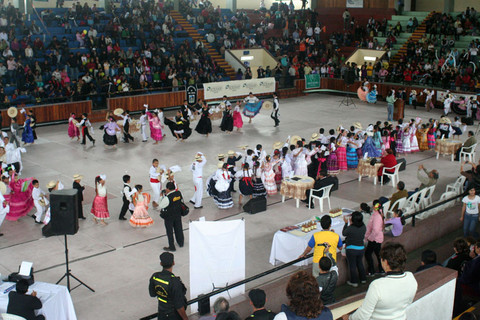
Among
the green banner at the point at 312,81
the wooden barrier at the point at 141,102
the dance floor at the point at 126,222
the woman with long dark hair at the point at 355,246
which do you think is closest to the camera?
the woman with long dark hair at the point at 355,246

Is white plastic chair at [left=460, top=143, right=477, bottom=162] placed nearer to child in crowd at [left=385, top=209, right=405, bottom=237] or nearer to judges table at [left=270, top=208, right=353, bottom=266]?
child in crowd at [left=385, top=209, right=405, bottom=237]

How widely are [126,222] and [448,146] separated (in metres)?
11.2

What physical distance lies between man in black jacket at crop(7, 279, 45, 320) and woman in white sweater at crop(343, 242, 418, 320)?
4.00 m

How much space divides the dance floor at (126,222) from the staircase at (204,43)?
31.8 feet

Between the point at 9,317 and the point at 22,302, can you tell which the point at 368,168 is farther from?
the point at 9,317

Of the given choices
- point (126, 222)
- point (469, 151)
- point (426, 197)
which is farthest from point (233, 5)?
point (126, 222)

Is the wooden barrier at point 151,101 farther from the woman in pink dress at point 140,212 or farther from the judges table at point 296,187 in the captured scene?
the woman in pink dress at point 140,212

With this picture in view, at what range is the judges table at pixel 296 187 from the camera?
44.7 feet

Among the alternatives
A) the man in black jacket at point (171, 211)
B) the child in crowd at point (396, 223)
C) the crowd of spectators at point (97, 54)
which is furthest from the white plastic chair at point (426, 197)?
the crowd of spectators at point (97, 54)

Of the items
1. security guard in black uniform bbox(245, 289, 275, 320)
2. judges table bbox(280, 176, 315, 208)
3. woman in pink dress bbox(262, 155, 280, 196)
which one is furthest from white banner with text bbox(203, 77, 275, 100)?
security guard in black uniform bbox(245, 289, 275, 320)

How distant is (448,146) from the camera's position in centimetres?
1847

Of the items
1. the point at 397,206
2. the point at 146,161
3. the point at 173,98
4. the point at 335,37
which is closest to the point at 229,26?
the point at 335,37

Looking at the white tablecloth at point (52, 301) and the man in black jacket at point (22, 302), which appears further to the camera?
the white tablecloth at point (52, 301)

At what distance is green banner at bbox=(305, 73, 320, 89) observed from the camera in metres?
33.2
